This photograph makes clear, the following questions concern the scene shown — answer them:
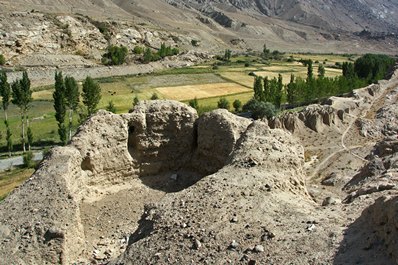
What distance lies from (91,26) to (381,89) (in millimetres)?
91198

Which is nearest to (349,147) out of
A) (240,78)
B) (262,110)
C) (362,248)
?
(262,110)

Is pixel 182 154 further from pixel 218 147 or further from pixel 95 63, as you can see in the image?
pixel 95 63

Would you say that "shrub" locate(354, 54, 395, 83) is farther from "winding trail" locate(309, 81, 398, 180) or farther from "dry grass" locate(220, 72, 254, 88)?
"winding trail" locate(309, 81, 398, 180)

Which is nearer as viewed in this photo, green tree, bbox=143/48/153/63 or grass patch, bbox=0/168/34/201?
grass patch, bbox=0/168/34/201

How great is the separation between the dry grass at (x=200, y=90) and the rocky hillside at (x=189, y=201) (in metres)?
55.7

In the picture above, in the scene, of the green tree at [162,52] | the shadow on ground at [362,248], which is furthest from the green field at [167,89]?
the shadow on ground at [362,248]

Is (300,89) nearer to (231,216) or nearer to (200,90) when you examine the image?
(200,90)

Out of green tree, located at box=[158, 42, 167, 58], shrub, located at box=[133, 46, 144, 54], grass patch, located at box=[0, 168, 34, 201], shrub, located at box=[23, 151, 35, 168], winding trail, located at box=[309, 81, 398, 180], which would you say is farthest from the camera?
green tree, located at box=[158, 42, 167, 58]

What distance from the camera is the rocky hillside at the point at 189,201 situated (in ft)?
51.0

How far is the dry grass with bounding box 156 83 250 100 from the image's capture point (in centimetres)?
9188

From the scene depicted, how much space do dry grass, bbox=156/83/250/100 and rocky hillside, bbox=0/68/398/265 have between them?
55697 millimetres

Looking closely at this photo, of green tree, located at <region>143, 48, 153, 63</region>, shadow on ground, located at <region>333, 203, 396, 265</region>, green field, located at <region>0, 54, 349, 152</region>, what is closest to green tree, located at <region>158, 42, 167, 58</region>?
green tree, located at <region>143, 48, 153, 63</region>

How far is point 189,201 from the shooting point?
18.6m

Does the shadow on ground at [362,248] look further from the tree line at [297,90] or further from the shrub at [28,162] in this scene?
the tree line at [297,90]
